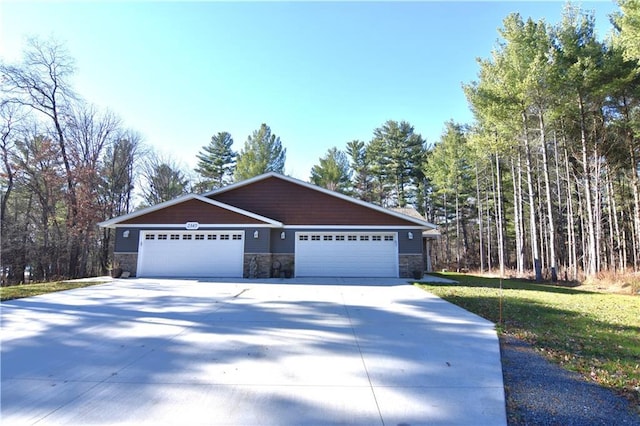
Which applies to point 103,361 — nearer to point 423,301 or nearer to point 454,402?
point 454,402

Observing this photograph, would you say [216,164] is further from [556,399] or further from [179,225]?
[556,399]

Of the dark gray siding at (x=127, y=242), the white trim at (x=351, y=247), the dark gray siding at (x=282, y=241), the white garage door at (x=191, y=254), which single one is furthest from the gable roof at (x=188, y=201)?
the white trim at (x=351, y=247)

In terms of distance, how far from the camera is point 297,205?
15.0 meters

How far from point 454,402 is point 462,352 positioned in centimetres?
149

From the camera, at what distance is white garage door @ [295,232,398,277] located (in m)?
14.1

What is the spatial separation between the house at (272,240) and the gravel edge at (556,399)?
10.4m

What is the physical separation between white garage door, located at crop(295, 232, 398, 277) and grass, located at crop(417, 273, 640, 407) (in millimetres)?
5043

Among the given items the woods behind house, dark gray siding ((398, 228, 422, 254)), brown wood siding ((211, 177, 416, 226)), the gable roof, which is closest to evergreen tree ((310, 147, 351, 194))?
the woods behind house

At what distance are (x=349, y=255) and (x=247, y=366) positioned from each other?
1087 cm

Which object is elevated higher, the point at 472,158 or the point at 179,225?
the point at 472,158

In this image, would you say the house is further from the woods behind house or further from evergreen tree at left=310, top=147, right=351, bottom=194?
evergreen tree at left=310, top=147, right=351, bottom=194

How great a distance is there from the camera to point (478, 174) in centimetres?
2589

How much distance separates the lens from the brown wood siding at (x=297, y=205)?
14.4 metres

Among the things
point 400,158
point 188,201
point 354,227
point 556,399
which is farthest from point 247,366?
point 400,158
